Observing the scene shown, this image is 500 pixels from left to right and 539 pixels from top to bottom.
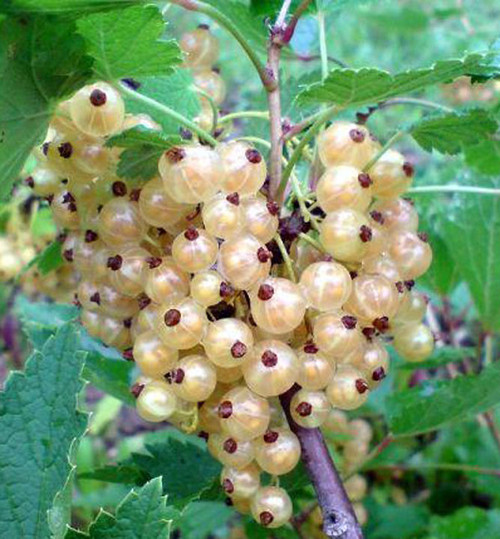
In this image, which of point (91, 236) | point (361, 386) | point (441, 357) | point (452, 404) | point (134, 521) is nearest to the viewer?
point (134, 521)

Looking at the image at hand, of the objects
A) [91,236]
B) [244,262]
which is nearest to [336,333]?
[244,262]

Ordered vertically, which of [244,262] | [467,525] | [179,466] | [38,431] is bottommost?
[467,525]

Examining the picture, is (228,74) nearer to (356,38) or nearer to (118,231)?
(356,38)

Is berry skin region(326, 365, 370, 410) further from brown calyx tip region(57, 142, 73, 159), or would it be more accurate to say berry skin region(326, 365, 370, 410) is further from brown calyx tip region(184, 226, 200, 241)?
brown calyx tip region(57, 142, 73, 159)

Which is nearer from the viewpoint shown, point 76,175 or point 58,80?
point 58,80

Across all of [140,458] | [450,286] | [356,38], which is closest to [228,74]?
[356,38]

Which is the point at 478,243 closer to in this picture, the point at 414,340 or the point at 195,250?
the point at 414,340

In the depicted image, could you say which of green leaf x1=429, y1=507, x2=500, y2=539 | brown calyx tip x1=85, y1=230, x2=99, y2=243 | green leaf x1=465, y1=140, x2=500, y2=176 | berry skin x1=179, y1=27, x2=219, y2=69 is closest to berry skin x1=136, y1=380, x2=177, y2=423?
brown calyx tip x1=85, y1=230, x2=99, y2=243
